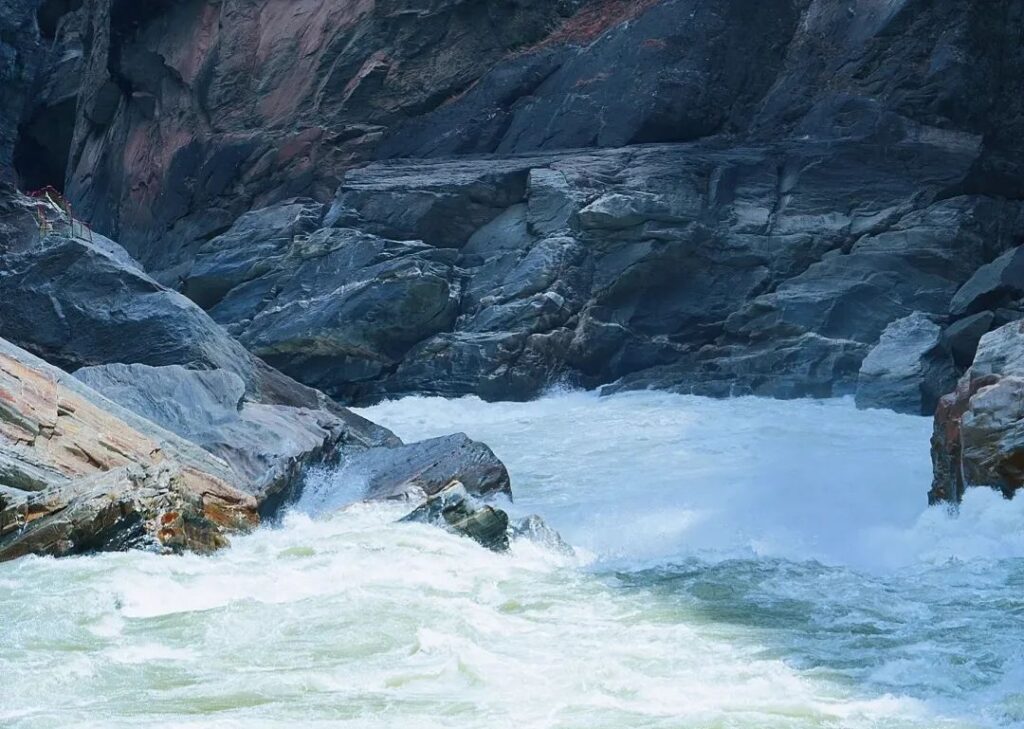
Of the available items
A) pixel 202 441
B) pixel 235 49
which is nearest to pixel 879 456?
pixel 202 441

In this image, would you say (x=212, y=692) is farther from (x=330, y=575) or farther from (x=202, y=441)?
(x=202, y=441)

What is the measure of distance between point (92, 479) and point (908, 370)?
1059cm

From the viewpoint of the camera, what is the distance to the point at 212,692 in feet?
21.2

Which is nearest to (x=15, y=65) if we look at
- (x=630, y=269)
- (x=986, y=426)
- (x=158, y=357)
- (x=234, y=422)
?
(x=630, y=269)

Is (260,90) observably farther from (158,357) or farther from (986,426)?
(986,426)

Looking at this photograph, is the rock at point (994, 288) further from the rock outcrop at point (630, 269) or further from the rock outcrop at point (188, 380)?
the rock outcrop at point (188, 380)

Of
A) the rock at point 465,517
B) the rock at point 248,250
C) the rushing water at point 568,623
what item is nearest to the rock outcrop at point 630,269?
the rock at point 248,250

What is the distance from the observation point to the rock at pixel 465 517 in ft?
33.0

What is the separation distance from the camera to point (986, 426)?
34.3 feet

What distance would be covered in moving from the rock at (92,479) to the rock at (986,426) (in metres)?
5.51

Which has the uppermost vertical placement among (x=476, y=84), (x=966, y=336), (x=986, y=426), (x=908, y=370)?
(x=476, y=84)

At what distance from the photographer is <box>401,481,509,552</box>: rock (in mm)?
10070

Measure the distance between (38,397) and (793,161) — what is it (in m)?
13.7

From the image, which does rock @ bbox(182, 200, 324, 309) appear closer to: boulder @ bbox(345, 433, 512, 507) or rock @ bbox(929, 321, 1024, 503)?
boulder @ bbox(345, 433, 512, 507)
